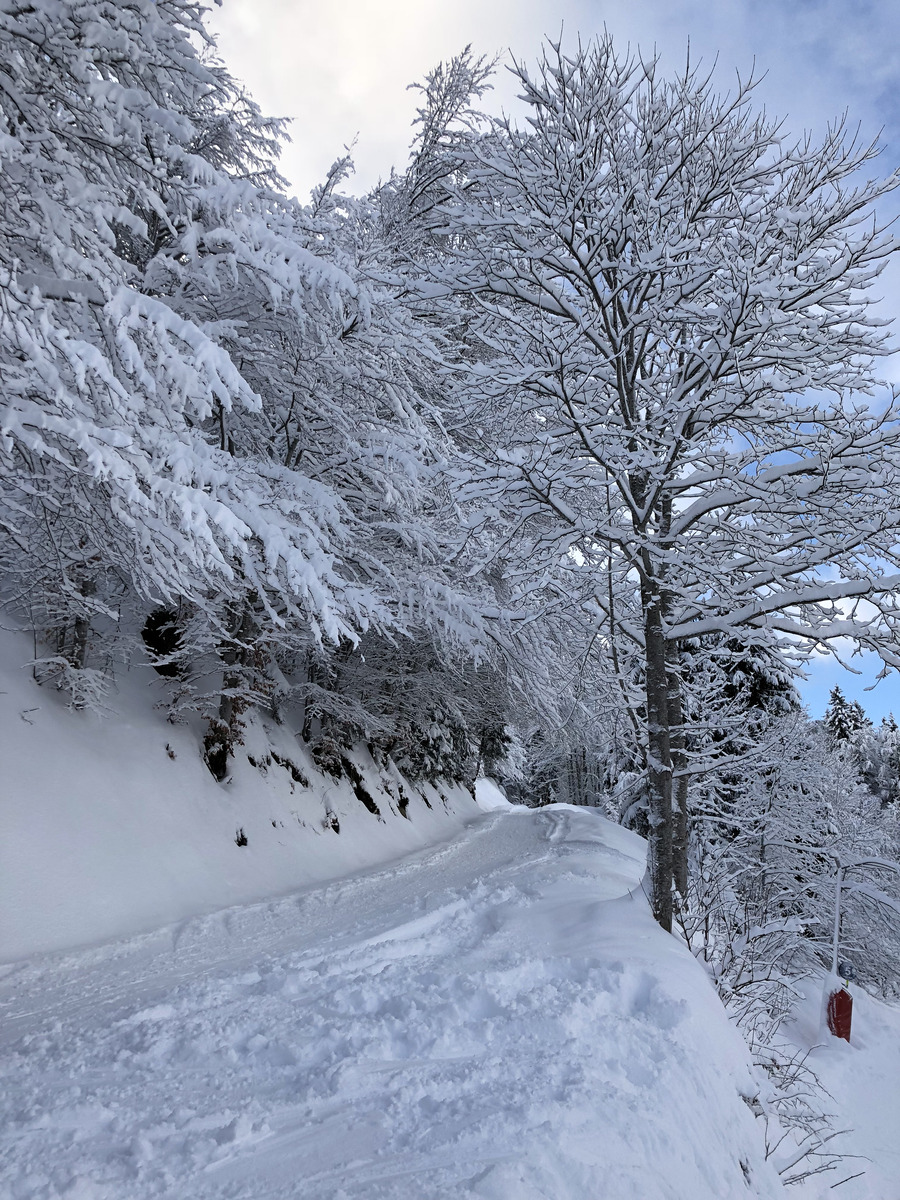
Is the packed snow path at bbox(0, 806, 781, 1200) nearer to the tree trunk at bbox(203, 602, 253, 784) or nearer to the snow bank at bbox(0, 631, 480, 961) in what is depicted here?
the snow bank at bbox(0, 631, 480, 961)

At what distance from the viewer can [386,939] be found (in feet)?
17.7

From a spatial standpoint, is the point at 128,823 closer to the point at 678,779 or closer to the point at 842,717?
the point at 678,779

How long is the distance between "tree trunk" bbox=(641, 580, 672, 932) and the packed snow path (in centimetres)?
26

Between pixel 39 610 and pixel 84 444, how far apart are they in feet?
15.0

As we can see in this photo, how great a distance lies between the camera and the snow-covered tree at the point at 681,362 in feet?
16.9

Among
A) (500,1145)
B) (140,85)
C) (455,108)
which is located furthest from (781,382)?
(455,108)

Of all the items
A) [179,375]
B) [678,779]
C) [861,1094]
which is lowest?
[861,1094]

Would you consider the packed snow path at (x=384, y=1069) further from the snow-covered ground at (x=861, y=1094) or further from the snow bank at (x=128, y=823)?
the snow-covered ground at (x=861, y=1094)

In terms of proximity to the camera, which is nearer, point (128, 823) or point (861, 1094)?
point (128, 823)

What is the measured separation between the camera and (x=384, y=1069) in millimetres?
3154

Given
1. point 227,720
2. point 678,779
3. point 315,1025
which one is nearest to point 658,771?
point 678,779

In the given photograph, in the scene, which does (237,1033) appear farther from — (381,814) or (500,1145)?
(381,814)

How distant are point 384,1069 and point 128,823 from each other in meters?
4.80

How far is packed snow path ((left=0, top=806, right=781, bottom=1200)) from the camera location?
95.0 inches
